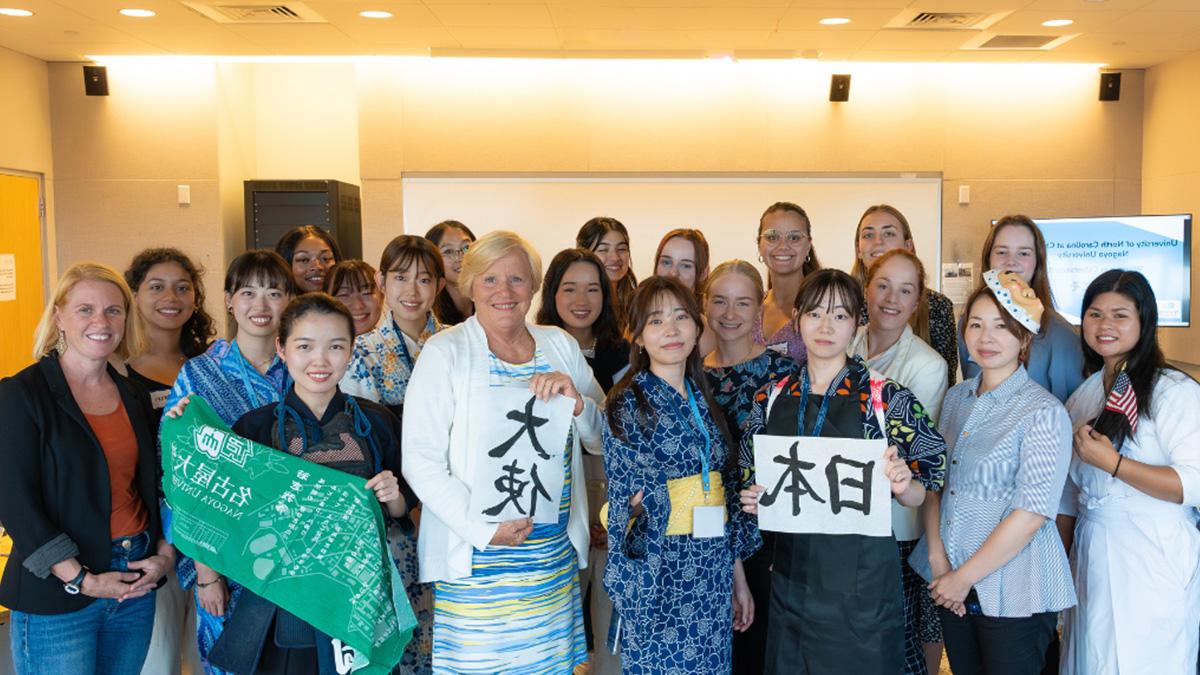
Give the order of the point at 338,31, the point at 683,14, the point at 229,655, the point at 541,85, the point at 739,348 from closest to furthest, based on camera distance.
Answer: the point at 229,655
the point at 739,348
the point at 683,14
the point at 338,31
the point at 541,85

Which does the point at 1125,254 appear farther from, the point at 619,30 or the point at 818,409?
the point at 818,409

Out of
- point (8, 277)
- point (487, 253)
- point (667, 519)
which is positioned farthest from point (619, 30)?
point (8, 277)

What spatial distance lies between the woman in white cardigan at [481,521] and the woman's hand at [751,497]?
49 cm

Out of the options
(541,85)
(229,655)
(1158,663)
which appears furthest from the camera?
(541,85)

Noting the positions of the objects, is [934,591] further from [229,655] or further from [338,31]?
[338,31]

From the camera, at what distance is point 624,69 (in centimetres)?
696

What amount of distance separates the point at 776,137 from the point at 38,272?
18.9 feet

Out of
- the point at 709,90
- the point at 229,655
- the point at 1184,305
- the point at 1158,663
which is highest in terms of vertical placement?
the point at 709,90

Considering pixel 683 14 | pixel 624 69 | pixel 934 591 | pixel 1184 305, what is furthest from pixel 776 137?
pixel 934 591

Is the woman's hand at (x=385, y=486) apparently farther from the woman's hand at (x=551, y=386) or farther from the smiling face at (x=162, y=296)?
the smiling face at (x=162, y=296)

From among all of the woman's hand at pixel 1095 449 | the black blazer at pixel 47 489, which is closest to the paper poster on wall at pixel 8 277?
the black blazer at pixel 47 489

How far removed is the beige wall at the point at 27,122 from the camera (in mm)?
6375

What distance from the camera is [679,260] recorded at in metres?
3.56

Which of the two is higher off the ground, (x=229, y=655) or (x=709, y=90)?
(x=709, y=90)
